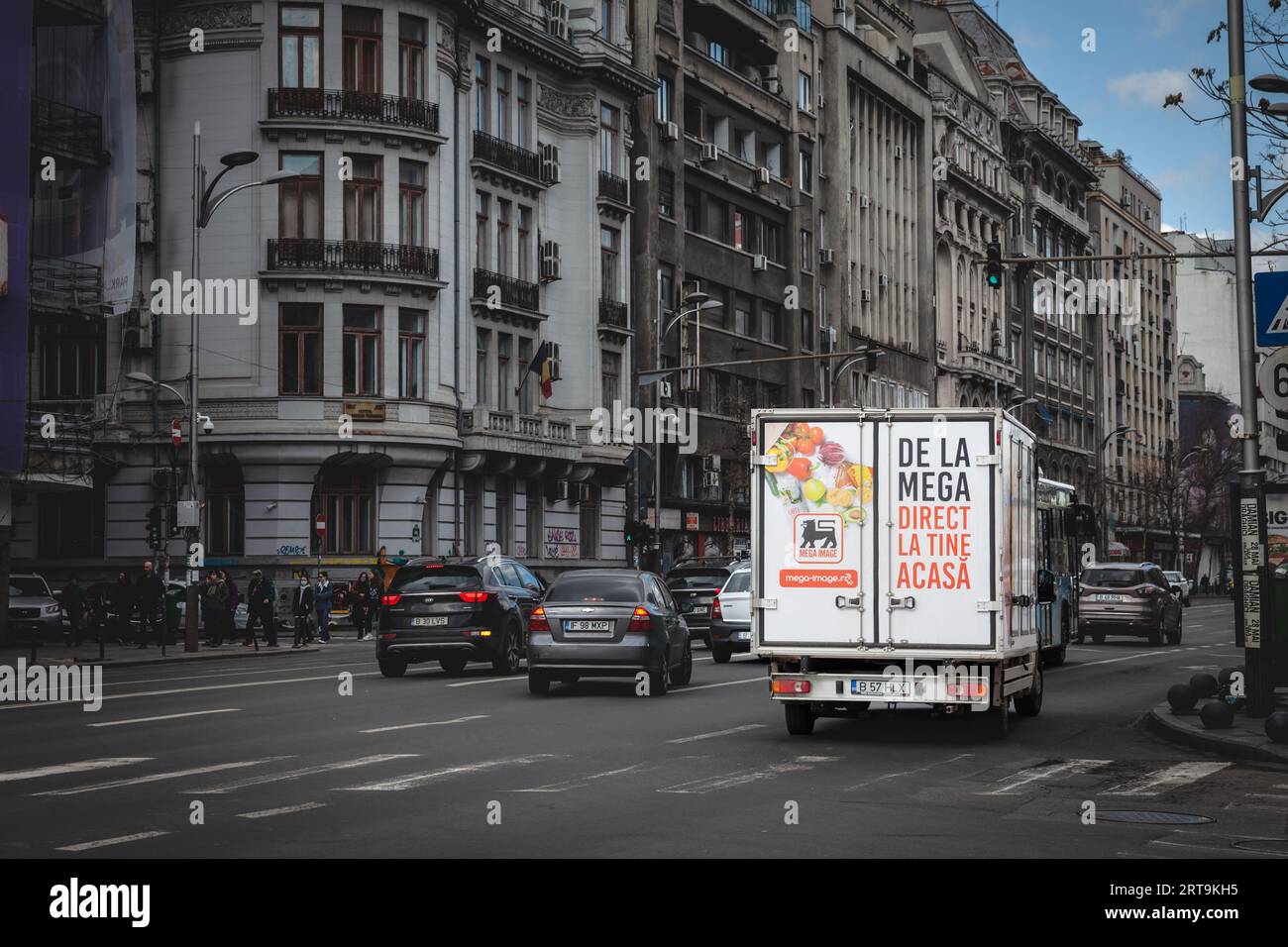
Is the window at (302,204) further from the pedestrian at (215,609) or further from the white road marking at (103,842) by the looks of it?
the white road marking at (103,842)

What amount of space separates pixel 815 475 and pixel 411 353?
35555 millimetres

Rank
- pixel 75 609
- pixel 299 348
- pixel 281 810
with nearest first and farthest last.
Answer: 1. pixel 281 810
2. pixel 75 609
3. pixel 299 348

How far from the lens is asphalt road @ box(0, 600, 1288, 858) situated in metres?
10.8

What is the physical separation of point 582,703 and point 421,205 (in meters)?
32.6

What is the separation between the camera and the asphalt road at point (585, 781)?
424 inches

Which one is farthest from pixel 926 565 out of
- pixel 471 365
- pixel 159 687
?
pixel 471 365

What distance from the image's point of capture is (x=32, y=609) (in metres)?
42.2

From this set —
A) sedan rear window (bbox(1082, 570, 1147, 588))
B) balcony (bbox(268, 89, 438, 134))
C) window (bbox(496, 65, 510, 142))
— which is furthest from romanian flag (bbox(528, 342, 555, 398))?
sedan rear window (bbox(1082, 570, 1147, 588))

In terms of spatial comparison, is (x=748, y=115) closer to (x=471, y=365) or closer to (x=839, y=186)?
(x=839, y=186)

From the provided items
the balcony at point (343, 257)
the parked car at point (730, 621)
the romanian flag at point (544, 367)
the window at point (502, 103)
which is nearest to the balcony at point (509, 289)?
the romanian flag at point (544, 367)

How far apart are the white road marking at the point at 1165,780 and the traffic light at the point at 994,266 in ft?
41.4

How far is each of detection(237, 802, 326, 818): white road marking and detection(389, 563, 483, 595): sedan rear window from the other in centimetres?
1490

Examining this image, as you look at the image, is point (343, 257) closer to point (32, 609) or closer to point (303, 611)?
point (303, 611)
